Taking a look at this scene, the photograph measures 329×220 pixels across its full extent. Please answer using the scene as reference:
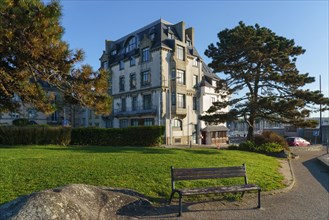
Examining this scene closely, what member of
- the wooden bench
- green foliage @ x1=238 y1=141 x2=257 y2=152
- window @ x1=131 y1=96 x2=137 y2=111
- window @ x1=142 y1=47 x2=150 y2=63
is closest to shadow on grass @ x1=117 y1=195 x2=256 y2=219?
the wooden bench

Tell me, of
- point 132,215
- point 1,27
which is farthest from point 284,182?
point 1,27

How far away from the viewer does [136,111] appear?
131ft

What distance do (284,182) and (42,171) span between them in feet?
26.9

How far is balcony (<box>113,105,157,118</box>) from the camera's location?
37294mm

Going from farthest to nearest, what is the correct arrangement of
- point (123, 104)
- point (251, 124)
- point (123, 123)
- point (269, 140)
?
point (123, 104)
point (123, 123)
point (251, 124)
point (269, 140)

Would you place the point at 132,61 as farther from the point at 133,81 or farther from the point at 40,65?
the point at 40,65

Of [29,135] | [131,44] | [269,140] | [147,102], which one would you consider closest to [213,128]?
[147,102]

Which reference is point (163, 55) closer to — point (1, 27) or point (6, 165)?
point (6, 165)

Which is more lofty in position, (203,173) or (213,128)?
(213,128)

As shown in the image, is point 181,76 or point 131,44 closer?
point 181,76

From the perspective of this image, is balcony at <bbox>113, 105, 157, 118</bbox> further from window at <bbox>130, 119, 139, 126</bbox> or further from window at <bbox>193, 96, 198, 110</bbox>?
window at <bbox>193, 96, 198, 110</bbox>

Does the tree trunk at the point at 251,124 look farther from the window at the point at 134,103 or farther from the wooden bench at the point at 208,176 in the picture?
the window at the point at 134,103

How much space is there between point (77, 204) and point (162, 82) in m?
31.8

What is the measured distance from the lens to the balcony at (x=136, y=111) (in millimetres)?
37294
